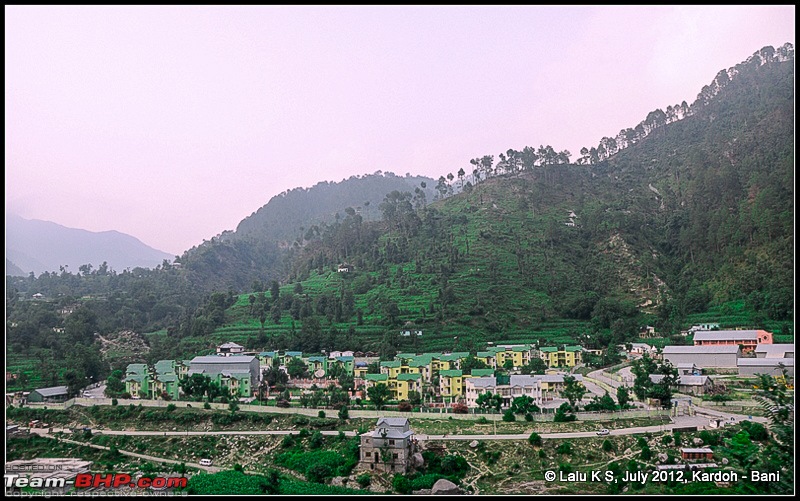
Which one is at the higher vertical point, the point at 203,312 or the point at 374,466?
the point at 203,312

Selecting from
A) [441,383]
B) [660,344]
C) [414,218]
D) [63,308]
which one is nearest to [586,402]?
[441,383]

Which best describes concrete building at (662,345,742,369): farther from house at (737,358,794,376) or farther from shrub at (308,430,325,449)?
shrub at (308,430,325,449)

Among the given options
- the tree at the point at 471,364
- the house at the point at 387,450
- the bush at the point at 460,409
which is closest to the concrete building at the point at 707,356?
the tree at the point at 471,364

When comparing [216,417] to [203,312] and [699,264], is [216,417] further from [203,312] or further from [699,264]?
[699,264]

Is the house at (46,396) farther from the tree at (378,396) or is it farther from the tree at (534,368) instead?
the tree at (534,368)

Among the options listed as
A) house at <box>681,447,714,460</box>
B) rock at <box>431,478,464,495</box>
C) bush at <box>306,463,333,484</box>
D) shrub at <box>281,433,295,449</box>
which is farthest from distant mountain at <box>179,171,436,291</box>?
house at <box>681,447,714,460</box>

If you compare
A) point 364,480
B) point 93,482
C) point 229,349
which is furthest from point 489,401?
point 229,349
